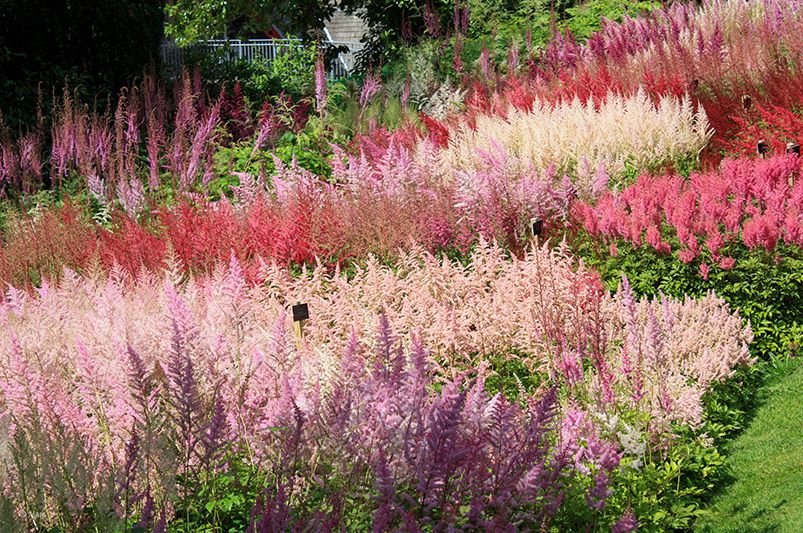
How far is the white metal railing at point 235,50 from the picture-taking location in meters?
19.1

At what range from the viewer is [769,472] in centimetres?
469

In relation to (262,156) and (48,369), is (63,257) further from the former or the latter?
(48,369)

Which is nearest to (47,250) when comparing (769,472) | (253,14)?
(769,472)

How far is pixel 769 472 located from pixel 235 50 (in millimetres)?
26953

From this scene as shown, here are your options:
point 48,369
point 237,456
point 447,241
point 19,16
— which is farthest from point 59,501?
point 19,16

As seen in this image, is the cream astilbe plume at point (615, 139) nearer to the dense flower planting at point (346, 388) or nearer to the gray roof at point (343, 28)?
the dense flower planting at point (346, 388)

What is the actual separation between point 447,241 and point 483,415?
4.02m

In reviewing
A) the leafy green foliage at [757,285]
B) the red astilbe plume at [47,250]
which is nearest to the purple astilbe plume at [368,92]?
the red astilbe plume at [47,250]

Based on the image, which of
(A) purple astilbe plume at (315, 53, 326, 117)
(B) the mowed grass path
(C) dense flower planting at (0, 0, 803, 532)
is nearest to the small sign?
(C) dense flower planting at (0, 0, 803, 532)

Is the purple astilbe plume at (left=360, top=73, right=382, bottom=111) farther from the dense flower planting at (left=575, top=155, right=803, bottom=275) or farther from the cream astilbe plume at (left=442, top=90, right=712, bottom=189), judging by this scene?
the dense flower planting at (left=575, top=155, right=803, bottom=275)

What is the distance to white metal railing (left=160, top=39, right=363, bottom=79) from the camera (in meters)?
19.1

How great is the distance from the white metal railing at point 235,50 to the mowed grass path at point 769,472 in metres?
13.4

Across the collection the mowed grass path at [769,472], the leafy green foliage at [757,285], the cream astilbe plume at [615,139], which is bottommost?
the mowed grass path at [769,472]

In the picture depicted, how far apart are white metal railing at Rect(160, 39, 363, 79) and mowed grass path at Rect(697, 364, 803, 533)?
529 inches
